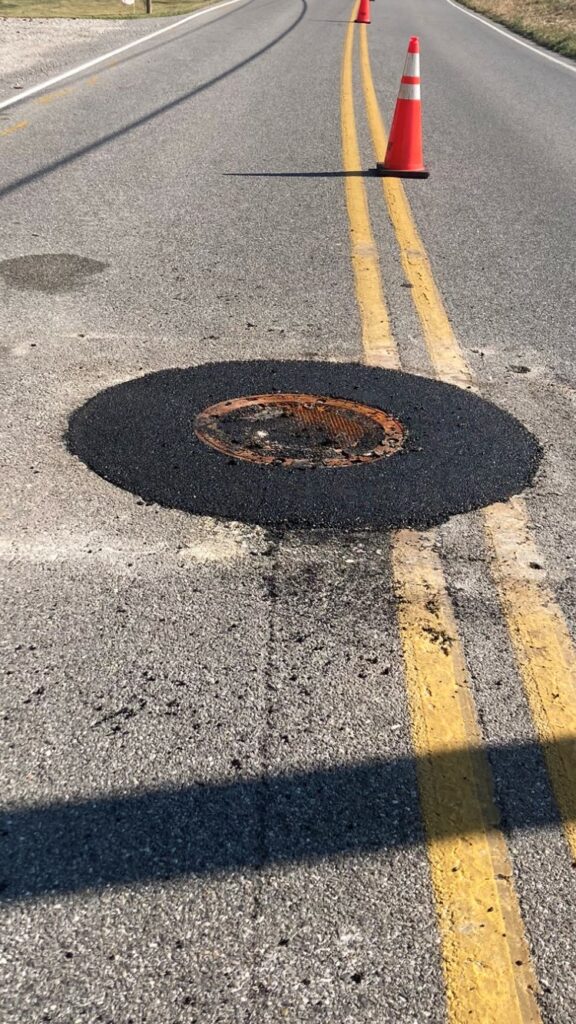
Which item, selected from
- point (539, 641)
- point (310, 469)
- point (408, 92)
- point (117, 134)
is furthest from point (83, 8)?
point (539, 641)

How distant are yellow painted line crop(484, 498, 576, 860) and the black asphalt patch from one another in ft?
0.72

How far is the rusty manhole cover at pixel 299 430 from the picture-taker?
4359 millimetres

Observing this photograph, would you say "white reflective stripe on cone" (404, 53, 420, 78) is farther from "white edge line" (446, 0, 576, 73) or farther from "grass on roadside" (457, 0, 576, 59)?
"grass on roadside" (457, 0, 576, 59)

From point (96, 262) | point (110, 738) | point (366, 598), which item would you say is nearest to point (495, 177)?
point (96, 262)

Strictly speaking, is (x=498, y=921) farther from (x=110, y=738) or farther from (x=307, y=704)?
(x=110, y=738)

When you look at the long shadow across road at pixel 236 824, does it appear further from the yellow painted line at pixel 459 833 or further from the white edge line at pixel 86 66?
the white edge line at pixel 86 66

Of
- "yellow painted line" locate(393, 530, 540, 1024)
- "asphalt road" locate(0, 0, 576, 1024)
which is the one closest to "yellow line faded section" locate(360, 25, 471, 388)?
"asphalt road" locate(0, 0, 576, 1024)

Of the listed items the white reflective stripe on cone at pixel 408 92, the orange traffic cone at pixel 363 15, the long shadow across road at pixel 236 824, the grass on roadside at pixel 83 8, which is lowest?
the grass on roadside at pixel 83 8

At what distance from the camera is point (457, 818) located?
102 inches

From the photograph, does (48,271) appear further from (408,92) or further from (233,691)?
(233,691)

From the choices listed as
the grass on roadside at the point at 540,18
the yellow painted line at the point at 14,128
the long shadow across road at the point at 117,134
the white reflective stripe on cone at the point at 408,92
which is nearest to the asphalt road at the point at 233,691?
the long shadow across road at the point at 117,134

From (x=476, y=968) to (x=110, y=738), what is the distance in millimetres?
1010

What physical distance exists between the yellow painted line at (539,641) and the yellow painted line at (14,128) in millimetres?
8741

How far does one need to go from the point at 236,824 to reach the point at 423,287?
4817mm
